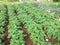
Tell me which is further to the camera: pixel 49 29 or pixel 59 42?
pixel 49 29

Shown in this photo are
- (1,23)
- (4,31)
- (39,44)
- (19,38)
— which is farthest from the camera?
(1,23)

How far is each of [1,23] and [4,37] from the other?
1364 mm

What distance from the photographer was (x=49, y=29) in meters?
7.00

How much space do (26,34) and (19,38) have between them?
2.75ft

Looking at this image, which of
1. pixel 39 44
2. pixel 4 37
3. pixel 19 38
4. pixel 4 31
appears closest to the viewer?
pixel 39 44

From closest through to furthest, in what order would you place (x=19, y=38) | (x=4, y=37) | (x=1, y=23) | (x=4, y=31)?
1. (x=19, y=38)
2. (x=4, y=37)
3. (x=4, y=31)
4. (x=1, y=23)

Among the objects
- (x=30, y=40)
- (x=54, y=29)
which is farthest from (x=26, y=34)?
(x=54, y=29)

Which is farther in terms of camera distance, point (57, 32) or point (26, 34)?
point (26, 34)

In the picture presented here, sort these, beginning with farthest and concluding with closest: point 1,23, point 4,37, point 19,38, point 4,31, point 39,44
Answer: point 1,23 → point 4,31 → point 4,37 → point 19,38 → point 39,44

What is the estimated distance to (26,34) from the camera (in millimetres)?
7457

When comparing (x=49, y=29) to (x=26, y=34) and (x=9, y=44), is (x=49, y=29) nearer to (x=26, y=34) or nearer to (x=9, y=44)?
(x=26, y=34)

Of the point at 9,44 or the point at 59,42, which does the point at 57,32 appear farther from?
the point at 9,44

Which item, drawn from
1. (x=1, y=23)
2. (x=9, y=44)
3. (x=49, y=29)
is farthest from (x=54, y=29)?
(x=1, y=23)

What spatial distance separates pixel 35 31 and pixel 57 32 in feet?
2.65
